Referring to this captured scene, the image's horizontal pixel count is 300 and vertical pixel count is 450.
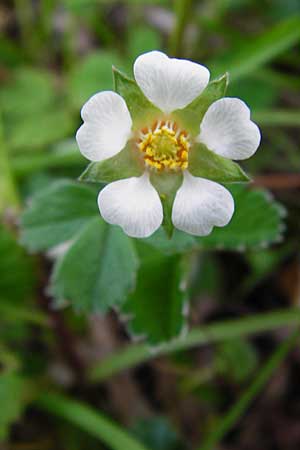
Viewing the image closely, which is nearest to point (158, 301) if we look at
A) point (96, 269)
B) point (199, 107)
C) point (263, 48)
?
point (96, 269)

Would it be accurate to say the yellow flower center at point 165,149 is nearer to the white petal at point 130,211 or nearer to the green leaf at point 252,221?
the white petal at point 130,211

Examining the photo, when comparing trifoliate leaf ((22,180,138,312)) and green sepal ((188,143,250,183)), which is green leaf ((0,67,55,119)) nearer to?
trifoliate leaf ((22,180,138,312))

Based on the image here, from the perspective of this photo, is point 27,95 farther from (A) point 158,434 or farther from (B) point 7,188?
(A) point 158,434

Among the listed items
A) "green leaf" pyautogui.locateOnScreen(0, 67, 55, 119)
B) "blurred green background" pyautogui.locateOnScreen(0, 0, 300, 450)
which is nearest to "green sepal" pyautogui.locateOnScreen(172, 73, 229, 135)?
"blurred green background" pyautogui.locateOnScreen(0, 0, 300, 450)

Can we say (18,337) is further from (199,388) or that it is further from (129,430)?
(199,388)

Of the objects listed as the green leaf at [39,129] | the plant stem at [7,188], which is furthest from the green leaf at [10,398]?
the green leaf at [39,129]

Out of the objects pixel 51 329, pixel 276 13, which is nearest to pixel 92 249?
pixel 51 329

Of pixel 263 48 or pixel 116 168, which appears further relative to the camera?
pixel 263 48
